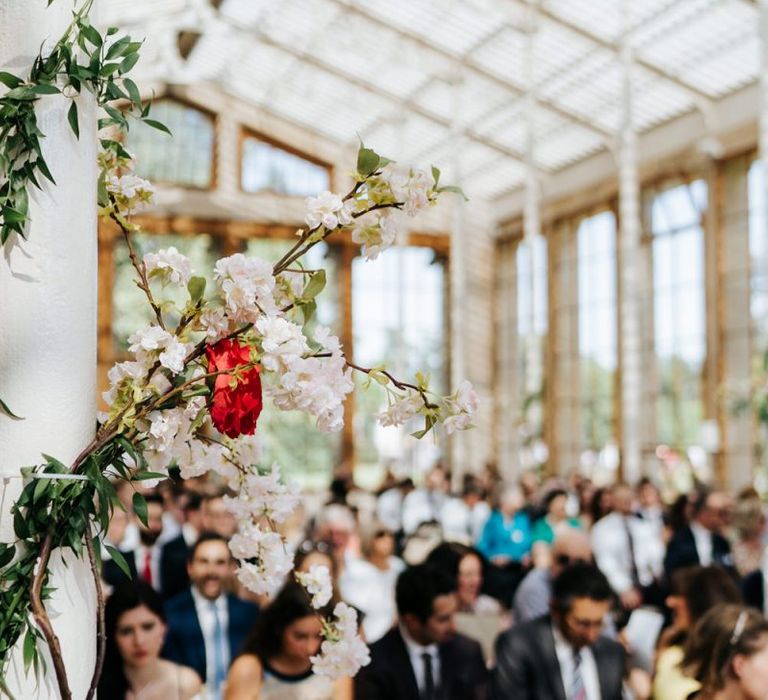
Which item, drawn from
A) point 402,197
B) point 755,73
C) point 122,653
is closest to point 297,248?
point 402,197

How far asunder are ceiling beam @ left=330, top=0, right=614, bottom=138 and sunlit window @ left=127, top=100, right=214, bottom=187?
5.76m

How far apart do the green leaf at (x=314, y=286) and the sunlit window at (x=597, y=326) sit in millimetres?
22872

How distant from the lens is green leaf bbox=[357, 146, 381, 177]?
1923 mm

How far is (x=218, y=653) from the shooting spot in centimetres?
560

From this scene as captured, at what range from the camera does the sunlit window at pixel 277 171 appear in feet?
95.0

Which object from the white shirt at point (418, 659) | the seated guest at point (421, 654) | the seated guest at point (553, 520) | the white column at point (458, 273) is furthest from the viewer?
the white column at point (458, 273)

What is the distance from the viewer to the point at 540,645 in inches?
193

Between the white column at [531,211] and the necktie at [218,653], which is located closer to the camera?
the necktie at [218,653]

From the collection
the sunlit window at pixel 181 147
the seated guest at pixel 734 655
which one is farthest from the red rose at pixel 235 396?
the sunlit window at pixel 181 147

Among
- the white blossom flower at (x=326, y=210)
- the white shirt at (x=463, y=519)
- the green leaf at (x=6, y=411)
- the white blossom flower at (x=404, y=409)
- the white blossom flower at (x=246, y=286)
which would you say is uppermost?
the white shirt at (x=463, y=519)

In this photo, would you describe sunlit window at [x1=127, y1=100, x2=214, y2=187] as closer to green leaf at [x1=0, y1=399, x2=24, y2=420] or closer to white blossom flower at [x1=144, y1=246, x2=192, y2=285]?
white blossom flower at [x1=144, y1=246, x2=192, y2=285]

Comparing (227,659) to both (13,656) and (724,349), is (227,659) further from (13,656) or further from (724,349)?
(724,349)

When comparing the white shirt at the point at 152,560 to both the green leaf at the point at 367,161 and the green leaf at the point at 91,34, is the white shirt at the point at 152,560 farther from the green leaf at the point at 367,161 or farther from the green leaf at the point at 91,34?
the green leaf at the point at 91,34

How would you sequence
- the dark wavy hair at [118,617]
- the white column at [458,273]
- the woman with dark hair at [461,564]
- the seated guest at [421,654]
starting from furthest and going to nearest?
the white column at [458,273], the woman with dark hair at [461,564], the seated guest at [421,654], the dark wavy hair at [118,617]
